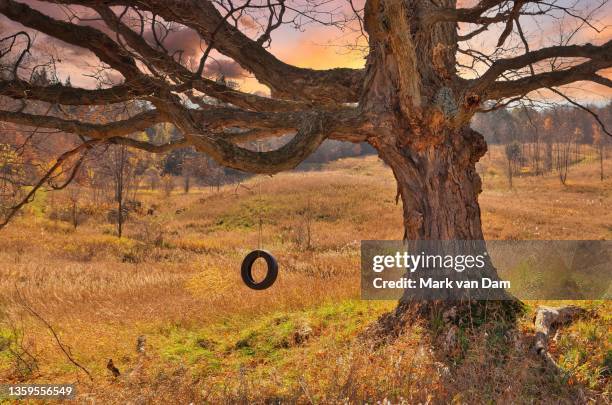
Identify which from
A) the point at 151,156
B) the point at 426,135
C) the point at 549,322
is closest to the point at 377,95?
the point at 426,135

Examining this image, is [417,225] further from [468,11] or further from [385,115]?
[468,11]

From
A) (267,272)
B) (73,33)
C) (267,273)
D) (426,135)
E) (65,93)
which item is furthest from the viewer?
(73,33)

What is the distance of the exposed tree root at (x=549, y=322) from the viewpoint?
4728 millimetres

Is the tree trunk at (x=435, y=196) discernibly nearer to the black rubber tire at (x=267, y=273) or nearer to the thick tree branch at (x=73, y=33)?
the black rubber tire at (x=267, y=273)

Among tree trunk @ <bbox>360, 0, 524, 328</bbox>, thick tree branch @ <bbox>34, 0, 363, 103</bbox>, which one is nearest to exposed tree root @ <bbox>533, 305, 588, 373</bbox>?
tree trunk @ <bbox>360, 0, 524, 328</bbox>

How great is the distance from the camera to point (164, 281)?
12516mm

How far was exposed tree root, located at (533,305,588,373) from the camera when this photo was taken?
4.73 m

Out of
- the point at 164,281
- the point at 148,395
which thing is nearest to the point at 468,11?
the point at 148,395

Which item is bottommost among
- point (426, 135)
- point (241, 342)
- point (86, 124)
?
point (241, 342)

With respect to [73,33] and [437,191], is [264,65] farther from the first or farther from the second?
[437,191]

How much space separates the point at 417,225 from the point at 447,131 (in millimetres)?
1408

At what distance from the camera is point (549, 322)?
5434mm

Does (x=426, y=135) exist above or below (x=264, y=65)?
below

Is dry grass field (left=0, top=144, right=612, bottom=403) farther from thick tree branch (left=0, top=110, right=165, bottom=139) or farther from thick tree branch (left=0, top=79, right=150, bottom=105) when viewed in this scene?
thick tree branch (left=0, top=79, right=150, bottom=105)
